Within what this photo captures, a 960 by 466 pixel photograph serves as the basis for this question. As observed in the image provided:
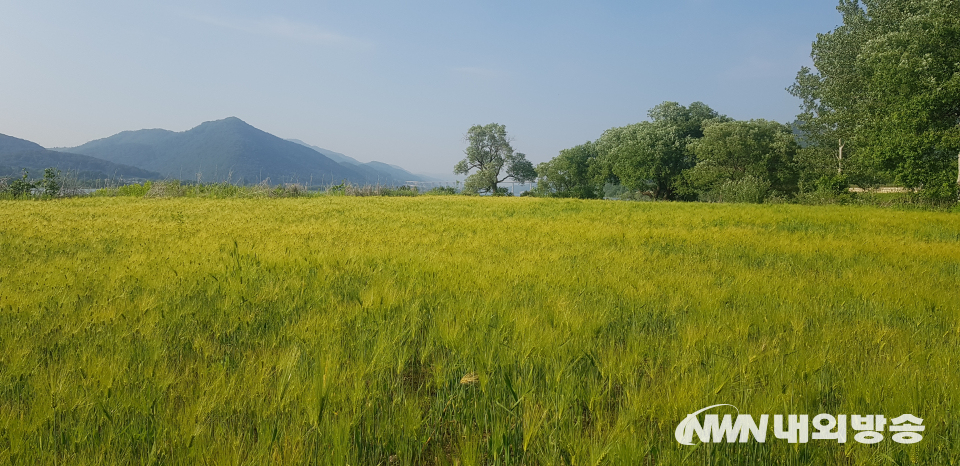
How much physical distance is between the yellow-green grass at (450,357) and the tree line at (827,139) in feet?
72.7

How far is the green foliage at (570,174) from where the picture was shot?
5797 cm

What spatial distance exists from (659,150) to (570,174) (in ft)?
50.0

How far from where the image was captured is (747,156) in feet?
128

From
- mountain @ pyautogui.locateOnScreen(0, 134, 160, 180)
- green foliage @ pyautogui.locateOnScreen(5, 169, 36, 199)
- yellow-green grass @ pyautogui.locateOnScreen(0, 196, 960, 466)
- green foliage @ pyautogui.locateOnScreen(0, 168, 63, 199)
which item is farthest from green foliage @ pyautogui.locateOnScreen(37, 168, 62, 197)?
mountain @ pyautogui.locateOnScreen(0, 134, 160, 180)

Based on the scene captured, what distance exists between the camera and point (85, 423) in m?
1.78

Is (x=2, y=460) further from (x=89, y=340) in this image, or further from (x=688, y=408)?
(x=688, y=408)

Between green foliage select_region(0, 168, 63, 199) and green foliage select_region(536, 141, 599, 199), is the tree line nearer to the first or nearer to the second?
green foliage select_region(536, 141, 599, 199)

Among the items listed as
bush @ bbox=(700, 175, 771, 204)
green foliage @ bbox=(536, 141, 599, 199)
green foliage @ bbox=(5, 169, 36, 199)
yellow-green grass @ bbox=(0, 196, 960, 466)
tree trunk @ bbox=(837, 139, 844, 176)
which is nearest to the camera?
yellow-green grass @ bbox=(0, 196, 960, 466)

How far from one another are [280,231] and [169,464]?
803 centimetres

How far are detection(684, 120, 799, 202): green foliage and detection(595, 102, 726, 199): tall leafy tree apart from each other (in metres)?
4.53

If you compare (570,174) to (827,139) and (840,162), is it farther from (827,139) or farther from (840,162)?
(840,162)

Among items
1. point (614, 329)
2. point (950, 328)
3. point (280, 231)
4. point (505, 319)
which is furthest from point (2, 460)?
point (280, 231)

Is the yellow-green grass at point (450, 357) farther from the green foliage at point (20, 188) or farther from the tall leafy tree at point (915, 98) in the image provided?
the green foliage at point (20, 188)

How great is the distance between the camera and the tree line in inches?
819
